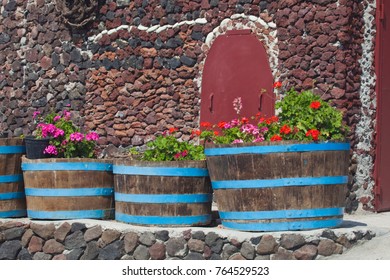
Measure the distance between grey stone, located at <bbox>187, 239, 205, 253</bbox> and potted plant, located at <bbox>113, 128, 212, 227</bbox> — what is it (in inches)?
11.2

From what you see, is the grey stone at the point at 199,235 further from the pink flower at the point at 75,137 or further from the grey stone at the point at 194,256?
the pink flower at the point at 75,137

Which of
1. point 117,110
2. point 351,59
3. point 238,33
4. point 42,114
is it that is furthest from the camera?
point 42,114

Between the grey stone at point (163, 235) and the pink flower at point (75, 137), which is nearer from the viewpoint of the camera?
the grey stone at point (163, 235)

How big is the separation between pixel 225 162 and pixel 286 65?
3.10m

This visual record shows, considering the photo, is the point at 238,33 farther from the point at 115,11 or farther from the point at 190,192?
the point at 190,192

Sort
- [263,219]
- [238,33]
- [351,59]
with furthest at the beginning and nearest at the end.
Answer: [238,33] → [351,59] → [263,219]

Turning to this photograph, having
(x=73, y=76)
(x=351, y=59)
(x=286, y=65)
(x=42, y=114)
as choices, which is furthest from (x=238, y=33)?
(x=42, y=114)

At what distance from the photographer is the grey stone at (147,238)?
26.0ft

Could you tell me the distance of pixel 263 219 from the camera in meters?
7.57

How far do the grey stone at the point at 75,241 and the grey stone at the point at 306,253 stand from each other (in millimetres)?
2220

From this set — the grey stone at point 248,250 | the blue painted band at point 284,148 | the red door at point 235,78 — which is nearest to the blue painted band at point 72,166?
the blue painted band at point 284,148

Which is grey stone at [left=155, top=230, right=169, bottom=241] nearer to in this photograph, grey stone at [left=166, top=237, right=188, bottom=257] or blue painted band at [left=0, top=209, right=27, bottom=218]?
grey stone at [left=166, top=237, right=188, bottom=257]

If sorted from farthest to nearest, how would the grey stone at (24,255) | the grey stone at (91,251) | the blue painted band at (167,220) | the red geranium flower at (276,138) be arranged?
the grey stone at (24,255), the grey stone at (91,251), the blue painted band at (167,220), the red geranium flower at (276,138)

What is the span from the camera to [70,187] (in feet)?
28.0
